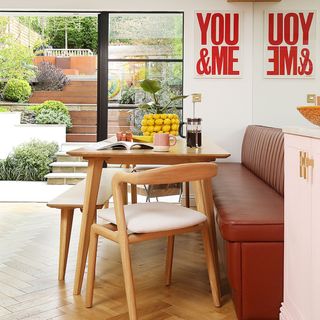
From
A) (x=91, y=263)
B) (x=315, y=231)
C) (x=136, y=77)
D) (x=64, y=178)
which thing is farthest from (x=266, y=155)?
(x=64, y=178)

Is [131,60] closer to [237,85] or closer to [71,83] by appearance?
[237,85]

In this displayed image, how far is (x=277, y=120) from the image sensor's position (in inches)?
224

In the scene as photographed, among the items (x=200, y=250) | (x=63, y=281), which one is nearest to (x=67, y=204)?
(x=63, y=281)

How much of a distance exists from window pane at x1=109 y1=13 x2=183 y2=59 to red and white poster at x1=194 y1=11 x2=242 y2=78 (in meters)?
0.29

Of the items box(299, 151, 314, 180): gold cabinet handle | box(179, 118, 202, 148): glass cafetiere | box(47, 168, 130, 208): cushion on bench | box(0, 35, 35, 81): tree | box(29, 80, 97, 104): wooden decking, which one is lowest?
box(47, 168, 130, 208): cushion on bench

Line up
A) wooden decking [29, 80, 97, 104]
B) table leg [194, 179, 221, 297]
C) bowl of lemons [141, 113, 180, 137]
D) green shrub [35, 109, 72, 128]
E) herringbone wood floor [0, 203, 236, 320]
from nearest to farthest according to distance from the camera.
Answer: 1. herringbone wood floor [0, 203, 236, 320]
2. table leg [194, 179, 221, 297]
3. bowl of lemons [141, 113, 180, 137]
4. green shrub [35, 109, 72, 128]
5. wooden decking [29, 80, 97, 104]

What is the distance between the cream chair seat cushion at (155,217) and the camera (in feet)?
7.27

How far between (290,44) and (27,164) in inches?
223

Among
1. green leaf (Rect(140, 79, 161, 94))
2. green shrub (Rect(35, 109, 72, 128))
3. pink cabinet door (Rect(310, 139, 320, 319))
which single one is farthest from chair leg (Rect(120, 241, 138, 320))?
green shrub (Rect(35, 109, 72, 128))

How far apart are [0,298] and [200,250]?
60.5 inches

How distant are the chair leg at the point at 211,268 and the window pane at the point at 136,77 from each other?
352 centimetres

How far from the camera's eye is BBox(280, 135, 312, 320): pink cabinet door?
1.75m

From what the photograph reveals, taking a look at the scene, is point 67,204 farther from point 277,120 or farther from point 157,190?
point 277,120

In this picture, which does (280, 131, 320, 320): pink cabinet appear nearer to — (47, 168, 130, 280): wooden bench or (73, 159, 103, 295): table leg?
(73, 159, 103, 295): table leg
